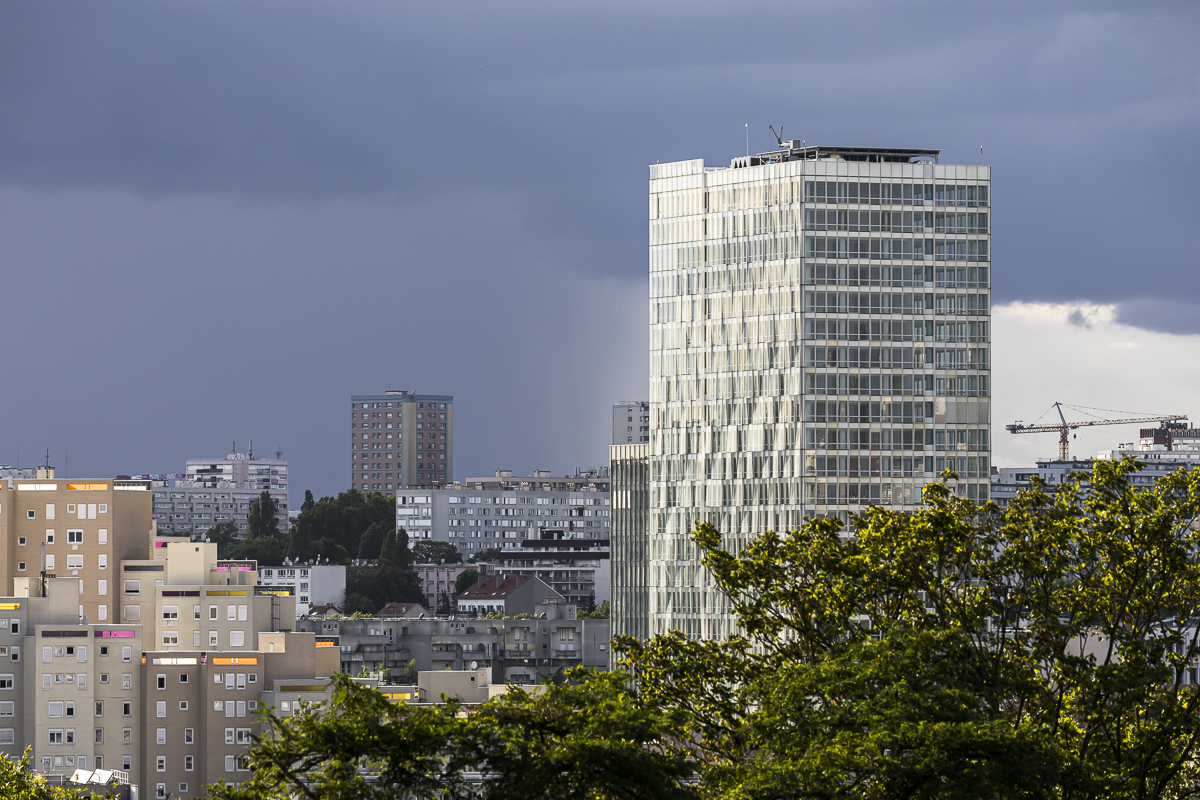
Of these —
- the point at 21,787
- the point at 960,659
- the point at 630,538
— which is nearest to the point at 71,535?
the point at 630,538

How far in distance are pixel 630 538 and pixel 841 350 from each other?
40.4 metres

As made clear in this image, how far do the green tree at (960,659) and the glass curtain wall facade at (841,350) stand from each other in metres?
99.8

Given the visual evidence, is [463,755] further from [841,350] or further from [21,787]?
[841,350]

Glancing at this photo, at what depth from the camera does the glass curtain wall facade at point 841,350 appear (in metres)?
150

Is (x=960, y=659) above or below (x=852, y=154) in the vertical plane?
below

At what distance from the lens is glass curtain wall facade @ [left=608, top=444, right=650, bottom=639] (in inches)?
7013

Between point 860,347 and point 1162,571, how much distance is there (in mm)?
106441

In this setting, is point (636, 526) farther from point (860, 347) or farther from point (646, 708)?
point (646, 708)

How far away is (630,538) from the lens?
183m

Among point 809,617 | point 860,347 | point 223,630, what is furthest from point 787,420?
point 809,617

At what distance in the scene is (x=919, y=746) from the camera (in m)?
38.1

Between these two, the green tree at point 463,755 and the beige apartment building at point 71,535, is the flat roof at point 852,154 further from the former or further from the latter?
the green tree at point 463,755

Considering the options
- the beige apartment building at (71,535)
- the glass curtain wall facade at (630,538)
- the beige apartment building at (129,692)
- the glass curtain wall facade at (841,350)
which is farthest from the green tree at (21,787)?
the glass curtain wall facade at (630,538)

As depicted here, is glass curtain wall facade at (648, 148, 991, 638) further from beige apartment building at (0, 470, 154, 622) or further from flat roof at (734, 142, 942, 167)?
beige apartment building at (0, 470, 154, 622)
